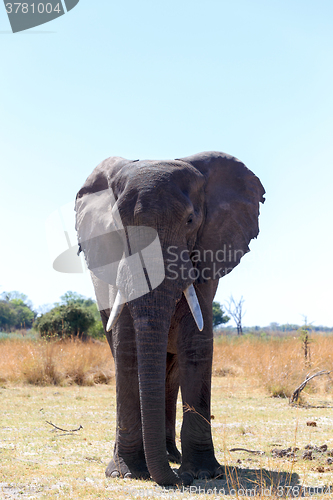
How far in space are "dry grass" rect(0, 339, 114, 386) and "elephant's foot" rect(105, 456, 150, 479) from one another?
26.4 ft

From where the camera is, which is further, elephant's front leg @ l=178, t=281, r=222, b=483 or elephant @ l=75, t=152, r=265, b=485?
elephant's front leg @ l=178, t=281, r=222, b=483

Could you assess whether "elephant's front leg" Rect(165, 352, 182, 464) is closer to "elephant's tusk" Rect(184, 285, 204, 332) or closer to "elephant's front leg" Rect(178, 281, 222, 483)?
"elephant's front leg" Rect(178, 281, 222, 483)

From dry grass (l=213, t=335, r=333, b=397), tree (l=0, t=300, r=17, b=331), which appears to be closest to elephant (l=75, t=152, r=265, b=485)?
dry grass (l=213, t=335, r=333, b=397)

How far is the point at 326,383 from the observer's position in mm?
11812

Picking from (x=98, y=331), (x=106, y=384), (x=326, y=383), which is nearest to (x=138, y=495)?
(x=326, y=383)

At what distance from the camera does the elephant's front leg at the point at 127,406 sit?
15.6 ft

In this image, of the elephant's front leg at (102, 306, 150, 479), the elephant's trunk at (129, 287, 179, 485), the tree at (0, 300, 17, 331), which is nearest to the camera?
the elephant's trunk at (129, 287, 179, 485)

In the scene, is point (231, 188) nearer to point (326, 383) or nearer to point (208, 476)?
point (208, 476)

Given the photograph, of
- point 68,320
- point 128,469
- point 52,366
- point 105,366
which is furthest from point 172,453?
point 68,320

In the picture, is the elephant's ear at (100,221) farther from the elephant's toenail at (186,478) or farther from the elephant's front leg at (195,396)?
the elephant's toenail at (186,478)

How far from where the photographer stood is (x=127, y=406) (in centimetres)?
479

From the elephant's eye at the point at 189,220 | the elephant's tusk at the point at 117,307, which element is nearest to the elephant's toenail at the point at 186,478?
the elephant's tusk at the point at 117,307

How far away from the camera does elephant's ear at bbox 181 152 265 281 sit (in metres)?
5.12

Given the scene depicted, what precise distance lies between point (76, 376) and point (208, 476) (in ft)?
29.1
